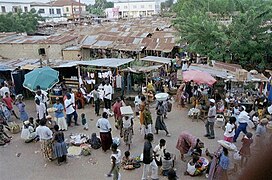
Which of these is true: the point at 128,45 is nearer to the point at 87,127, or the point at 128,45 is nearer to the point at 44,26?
the point at 87,127

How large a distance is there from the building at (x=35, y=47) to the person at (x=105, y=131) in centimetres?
1127

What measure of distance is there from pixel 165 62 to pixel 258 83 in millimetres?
4783

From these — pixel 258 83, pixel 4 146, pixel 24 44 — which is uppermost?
pixel 24 44

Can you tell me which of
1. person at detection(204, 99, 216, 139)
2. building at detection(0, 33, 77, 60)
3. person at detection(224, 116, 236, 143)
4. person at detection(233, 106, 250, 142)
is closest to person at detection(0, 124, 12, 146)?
person at detection(204, 99, 216, 139)

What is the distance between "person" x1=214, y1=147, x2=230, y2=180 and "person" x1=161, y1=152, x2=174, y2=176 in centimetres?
127

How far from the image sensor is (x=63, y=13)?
271 feet

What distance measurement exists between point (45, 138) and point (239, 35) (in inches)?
421

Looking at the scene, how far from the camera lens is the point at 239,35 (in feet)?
46.8

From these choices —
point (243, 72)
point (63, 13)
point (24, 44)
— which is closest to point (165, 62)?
point (243, 72)

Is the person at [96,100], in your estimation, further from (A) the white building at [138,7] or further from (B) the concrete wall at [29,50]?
(A) the white building at [138,7]

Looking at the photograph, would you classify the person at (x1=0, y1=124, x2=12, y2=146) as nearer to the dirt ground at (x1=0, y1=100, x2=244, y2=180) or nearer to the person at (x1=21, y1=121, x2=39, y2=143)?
the dirt ground at (x1=0, y1=100, x2=244, y2=180)

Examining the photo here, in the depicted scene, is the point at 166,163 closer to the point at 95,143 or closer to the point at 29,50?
the point at 95,143

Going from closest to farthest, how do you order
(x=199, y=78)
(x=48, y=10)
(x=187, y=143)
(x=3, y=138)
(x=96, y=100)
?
(x=187, y=143) → (x=3, y=138) → (x=199, y=78) → (x=96, y=100) → (x=48, y=10)

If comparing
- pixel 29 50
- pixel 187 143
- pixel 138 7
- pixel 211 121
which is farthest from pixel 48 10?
pixel 187 143
